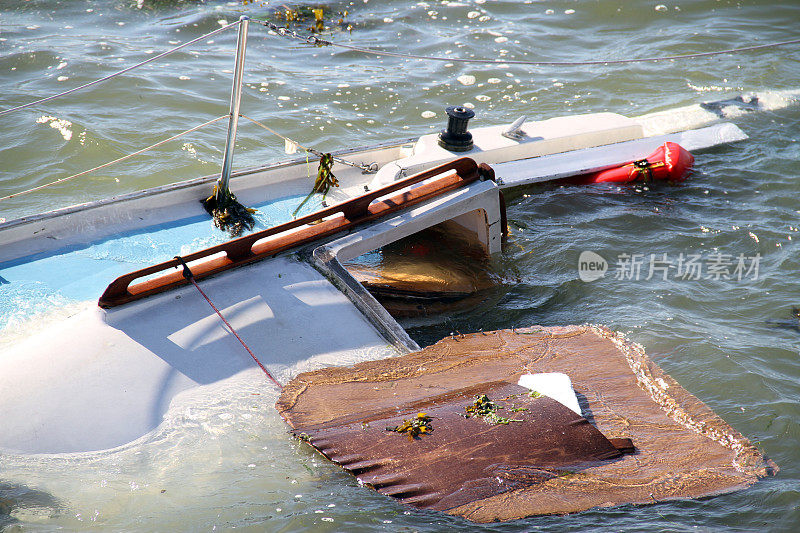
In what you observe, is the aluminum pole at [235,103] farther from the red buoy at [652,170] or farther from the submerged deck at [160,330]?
the red buoy at [652,170]

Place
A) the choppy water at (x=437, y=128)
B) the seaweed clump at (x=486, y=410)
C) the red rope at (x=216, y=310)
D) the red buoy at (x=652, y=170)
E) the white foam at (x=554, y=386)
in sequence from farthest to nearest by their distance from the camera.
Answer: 1. the red buoy at (x=652, y=170)
2. the red rope at (x=216, y=310)
3. the white foam at (x=554, y=386)
4. the seaweed clump at (x=486, y=410)
5. the choppy water at (x=437, y=128)

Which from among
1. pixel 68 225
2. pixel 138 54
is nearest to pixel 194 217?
pixel 68 225

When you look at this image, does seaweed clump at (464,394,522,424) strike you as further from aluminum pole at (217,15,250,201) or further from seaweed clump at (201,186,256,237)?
aluminum pole at (217,15,250,201)

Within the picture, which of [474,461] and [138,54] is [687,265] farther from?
[138,54]

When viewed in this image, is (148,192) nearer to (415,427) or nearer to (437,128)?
(415,427)

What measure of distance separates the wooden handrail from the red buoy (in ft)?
7.81

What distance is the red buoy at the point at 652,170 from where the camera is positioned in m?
7.14

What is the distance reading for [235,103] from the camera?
5199mm

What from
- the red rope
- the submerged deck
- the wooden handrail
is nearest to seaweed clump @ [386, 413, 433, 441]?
the submerged deck

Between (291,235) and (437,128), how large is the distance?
18.5ft

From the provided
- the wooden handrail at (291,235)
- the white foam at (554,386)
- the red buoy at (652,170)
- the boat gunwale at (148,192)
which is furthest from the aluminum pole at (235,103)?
the red buoy at (652,170)

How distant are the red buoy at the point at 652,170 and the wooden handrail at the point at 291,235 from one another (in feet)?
7.81

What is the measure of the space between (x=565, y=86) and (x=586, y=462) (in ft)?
28.8

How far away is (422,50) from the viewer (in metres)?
12.1
